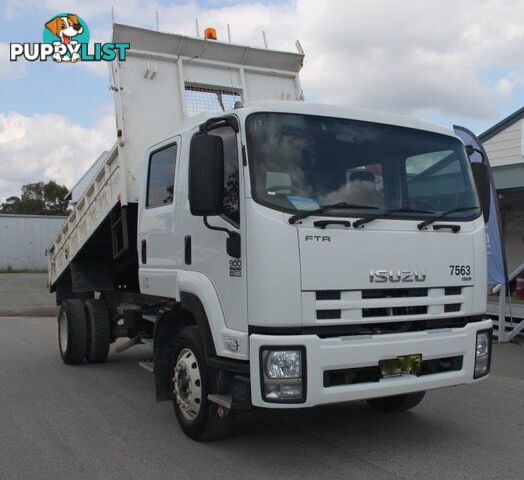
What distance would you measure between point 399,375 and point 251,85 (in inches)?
167

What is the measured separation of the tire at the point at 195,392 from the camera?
4.56 meters

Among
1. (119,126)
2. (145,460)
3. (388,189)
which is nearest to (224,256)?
(388,189)

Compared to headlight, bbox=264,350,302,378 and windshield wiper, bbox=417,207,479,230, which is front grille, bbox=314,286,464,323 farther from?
windshield wiper, bbox=417,207,479,230

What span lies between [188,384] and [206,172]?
1.75 m

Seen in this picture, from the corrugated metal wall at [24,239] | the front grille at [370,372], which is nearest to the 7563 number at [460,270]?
the front grille at [370,372]

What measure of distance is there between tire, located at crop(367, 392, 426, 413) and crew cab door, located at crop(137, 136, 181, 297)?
7.49ft

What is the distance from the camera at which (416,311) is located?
14.5ft

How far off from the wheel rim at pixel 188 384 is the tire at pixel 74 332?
3470 mm

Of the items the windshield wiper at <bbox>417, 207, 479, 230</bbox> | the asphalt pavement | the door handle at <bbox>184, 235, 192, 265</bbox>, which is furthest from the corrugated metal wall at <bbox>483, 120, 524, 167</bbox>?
the door handle at <bbox>184, 235, 192, 265</bbox>

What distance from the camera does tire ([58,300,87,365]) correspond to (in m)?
8.06

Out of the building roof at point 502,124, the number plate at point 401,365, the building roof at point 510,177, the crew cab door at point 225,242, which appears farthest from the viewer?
the building roof at point 502,124

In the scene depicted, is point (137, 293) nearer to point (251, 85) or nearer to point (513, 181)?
point (251, 85)

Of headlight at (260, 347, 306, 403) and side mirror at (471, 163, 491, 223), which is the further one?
side mirror at (471, 163, 491, 223)

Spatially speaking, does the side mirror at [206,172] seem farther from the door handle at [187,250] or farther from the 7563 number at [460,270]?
the 7563 number at [460,270]
